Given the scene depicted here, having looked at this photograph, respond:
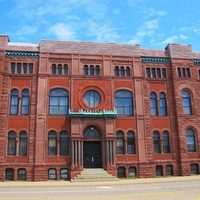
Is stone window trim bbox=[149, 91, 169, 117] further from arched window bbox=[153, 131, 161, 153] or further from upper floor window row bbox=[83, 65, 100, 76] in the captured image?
upper floor window row bbox=[83, 65, 100, 76]

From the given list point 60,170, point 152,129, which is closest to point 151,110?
point 152,129

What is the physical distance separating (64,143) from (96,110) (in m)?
4.63

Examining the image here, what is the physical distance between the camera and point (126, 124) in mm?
29125

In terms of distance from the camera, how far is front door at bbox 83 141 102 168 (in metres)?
28.1

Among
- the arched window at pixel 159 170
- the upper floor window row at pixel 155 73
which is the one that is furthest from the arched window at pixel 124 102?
→ the arched window at pixel 159 170

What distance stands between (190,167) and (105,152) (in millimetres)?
9164

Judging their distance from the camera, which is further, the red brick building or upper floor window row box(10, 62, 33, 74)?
upper floor window row box(10, 62, 33, 74)

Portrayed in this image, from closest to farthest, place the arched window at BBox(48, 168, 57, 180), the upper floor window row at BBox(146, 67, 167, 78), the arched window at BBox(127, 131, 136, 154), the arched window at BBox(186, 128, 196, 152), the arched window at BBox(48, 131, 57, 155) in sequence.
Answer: the arched window at BBox(48, 168, 57, 180) < the arched window at BBox(48, 131, 57, 155) < the arched window at BBox(127, 131, 136, 154) < the arched window at BBox(186, 128, 196, 152) < the upper floor window row at BBox(146, 67, 167, 78)

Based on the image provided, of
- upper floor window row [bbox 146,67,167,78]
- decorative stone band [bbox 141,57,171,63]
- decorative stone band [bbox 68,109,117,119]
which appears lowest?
decorative stone band [bbox 68,109,117,119]

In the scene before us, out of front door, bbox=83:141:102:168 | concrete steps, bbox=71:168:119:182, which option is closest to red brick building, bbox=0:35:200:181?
front door, bbox=83:141:102:168

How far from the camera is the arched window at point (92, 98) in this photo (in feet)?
96.3

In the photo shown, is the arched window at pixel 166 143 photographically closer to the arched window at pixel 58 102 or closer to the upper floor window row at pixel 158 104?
the upper floor window row at pixel 158 104

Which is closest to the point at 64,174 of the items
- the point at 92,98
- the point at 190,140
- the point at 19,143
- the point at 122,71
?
the point at 19,143

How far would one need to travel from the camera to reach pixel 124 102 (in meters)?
29.9
